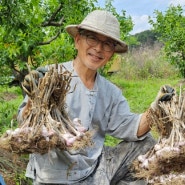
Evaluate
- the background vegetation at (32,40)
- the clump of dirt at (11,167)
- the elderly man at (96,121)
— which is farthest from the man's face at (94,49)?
the clump of dirt at (11,167)

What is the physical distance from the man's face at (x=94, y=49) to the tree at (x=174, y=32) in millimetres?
4815

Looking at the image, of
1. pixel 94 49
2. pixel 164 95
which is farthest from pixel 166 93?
pixel 94 49

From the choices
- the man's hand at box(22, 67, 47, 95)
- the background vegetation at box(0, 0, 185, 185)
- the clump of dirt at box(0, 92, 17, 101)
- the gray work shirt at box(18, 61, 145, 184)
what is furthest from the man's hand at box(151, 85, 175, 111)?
the clump of dirt at box(0, 92, 17, 101)

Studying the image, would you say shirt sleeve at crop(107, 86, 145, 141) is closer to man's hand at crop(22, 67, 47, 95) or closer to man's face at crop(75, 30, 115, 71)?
man's face at crop(75, 30, 115, 71)

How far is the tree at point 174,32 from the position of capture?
7348 millimetres

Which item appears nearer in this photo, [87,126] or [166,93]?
[166,93]

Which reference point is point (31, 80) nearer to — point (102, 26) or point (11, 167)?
point (102, 26)

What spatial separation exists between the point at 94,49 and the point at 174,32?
16.5 feet

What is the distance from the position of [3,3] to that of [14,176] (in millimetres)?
1478

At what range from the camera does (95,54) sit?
256 centimetres

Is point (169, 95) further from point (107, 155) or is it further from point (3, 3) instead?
point (3, 3)

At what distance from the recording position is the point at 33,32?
3713 millimetres

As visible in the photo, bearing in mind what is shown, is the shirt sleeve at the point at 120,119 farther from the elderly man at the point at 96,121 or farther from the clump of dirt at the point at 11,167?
the clump of dirt at the point at 11,167

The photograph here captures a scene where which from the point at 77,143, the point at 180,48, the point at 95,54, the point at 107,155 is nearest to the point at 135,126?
the point at 107,155
